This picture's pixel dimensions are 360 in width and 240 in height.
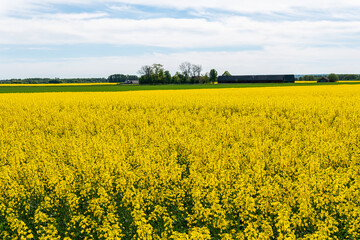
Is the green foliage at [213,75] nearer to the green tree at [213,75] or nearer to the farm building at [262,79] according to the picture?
the green tree at [213,75]

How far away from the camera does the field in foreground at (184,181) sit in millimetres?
5809

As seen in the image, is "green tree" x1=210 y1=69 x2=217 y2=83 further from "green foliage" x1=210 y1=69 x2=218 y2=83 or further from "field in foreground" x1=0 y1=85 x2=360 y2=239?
"field in foreground" x1=0 y1=85 x2=360 y2=239

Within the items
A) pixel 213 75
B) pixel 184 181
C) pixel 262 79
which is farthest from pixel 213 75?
pixel 184 181

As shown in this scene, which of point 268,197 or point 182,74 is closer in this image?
point 268,197

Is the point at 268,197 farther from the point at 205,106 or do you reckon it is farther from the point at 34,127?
the point at 205,106

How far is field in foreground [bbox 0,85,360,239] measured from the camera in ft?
19.1

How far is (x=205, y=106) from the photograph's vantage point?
82.8 ft

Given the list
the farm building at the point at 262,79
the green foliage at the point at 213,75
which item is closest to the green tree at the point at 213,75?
the green foliage at the point at 213,75

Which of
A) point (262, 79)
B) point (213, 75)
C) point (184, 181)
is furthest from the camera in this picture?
point (213, 75)

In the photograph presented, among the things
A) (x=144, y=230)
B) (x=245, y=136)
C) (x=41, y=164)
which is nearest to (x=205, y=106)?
(x=245, y=136)

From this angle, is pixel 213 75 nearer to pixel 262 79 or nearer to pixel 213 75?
pixel 213 75

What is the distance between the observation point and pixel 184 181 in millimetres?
7875

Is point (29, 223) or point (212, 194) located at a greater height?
point (212, 194)

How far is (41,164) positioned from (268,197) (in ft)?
23.6
